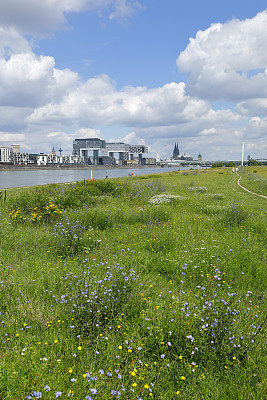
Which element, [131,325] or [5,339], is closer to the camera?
[5,339]

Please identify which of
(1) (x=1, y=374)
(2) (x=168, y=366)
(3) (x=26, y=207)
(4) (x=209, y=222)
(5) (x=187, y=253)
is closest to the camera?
(1) (x=1, y=374)

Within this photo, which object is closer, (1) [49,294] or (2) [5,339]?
(2) [5,339]

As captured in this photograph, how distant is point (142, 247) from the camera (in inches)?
279

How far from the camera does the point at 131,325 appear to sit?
3.86 metres

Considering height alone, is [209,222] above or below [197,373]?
above

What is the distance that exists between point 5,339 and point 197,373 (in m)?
2.72

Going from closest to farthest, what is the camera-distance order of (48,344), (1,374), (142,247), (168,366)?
(1,374), (168,366), (48,344), (142,247)

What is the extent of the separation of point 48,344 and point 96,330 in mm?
700

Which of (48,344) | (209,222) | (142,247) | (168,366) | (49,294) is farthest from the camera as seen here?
(209,222)

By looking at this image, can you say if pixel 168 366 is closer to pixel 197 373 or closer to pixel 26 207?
pixel 197 373

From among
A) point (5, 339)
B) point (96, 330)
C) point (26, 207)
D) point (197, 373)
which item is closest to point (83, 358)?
point (96, 330)

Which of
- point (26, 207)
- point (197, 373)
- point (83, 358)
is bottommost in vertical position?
point (197, 373)

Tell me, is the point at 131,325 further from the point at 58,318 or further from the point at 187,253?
the point at 187,253

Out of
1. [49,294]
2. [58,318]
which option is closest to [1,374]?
[58,318]
